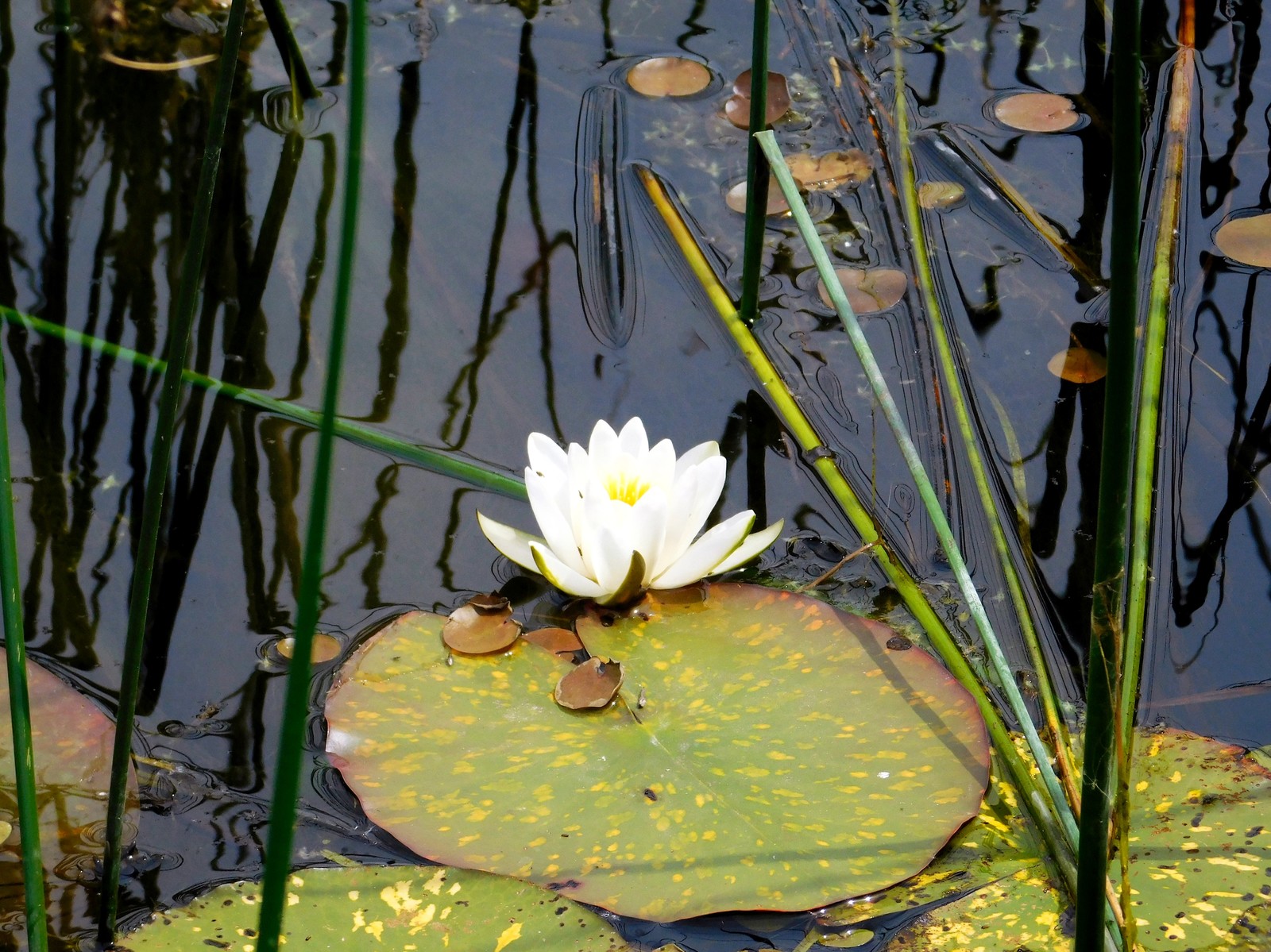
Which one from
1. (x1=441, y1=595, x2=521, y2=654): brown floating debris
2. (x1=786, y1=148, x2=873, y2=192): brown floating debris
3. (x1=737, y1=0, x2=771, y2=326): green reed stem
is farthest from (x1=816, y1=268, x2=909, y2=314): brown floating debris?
(x1=441, y1=595, x2=521, y2=654): brown floating debris

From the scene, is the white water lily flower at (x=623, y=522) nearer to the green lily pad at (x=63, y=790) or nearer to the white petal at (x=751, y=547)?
the white petal at (x=751, y=547)

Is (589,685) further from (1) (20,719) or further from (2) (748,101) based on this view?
(2) (748,101)

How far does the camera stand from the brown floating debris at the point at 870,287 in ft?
7.02

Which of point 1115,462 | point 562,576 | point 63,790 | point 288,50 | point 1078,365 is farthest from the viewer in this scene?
point 288,50

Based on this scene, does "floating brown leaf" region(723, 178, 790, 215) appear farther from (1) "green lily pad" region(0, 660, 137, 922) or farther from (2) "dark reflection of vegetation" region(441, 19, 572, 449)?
(1) "green lily pad" region(0, 660, 137, 922)

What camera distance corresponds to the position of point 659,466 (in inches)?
66.4

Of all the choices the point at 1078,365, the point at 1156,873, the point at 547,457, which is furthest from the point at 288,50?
the point at 1156,873

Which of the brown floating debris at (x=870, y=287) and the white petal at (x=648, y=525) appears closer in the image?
the white petal at (x=648, y=525)

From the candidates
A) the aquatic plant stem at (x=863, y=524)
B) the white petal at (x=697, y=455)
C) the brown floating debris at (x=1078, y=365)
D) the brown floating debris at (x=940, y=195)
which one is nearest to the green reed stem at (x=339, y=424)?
the white petal at (x=697, y=455)

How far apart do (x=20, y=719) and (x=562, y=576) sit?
74 cm

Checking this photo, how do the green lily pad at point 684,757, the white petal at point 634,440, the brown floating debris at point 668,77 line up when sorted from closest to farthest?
the green lily pad at point 684,757 < the white petal at point 634,440 < the brown floating debris at point 668,77

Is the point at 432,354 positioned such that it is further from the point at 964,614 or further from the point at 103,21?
the point at 103,21

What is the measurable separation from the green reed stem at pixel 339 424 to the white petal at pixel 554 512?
147 mm

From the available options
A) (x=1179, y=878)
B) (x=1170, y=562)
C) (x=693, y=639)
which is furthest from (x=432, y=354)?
(x=1179, y=878)
